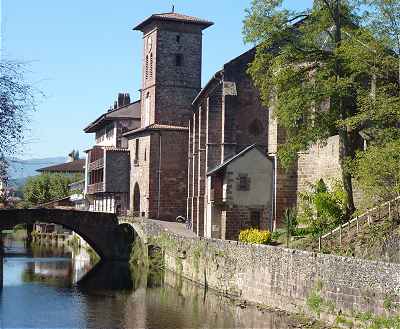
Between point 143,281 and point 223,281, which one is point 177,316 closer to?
point 223,281

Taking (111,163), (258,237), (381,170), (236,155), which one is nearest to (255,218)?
(236,155)

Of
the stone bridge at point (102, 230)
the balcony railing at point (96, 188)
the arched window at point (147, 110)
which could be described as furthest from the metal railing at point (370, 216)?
the balcony railing at point (96, 188)

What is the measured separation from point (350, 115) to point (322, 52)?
9.01ft

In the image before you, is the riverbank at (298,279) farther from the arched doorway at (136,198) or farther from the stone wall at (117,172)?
the stone wall at (117,172)

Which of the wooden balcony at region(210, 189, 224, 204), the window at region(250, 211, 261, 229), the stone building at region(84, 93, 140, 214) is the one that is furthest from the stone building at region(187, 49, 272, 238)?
the stone building at region(84, 93, 140, 214)

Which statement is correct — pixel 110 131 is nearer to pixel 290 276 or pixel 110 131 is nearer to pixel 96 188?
pixel 96 188

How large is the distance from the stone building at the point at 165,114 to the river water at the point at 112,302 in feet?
33.5

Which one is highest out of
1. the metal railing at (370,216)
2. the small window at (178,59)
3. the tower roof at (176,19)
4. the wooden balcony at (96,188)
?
the tower roof at (176,19)

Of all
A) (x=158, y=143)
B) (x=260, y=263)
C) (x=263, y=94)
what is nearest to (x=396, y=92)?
(x=263, y=94)

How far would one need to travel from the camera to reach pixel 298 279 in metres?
27.2

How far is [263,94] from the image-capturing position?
3388 cm

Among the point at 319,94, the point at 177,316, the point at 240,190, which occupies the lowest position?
the point at 177,316

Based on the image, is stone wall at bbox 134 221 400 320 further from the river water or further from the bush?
the bush

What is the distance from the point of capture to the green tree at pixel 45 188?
9050 cm
